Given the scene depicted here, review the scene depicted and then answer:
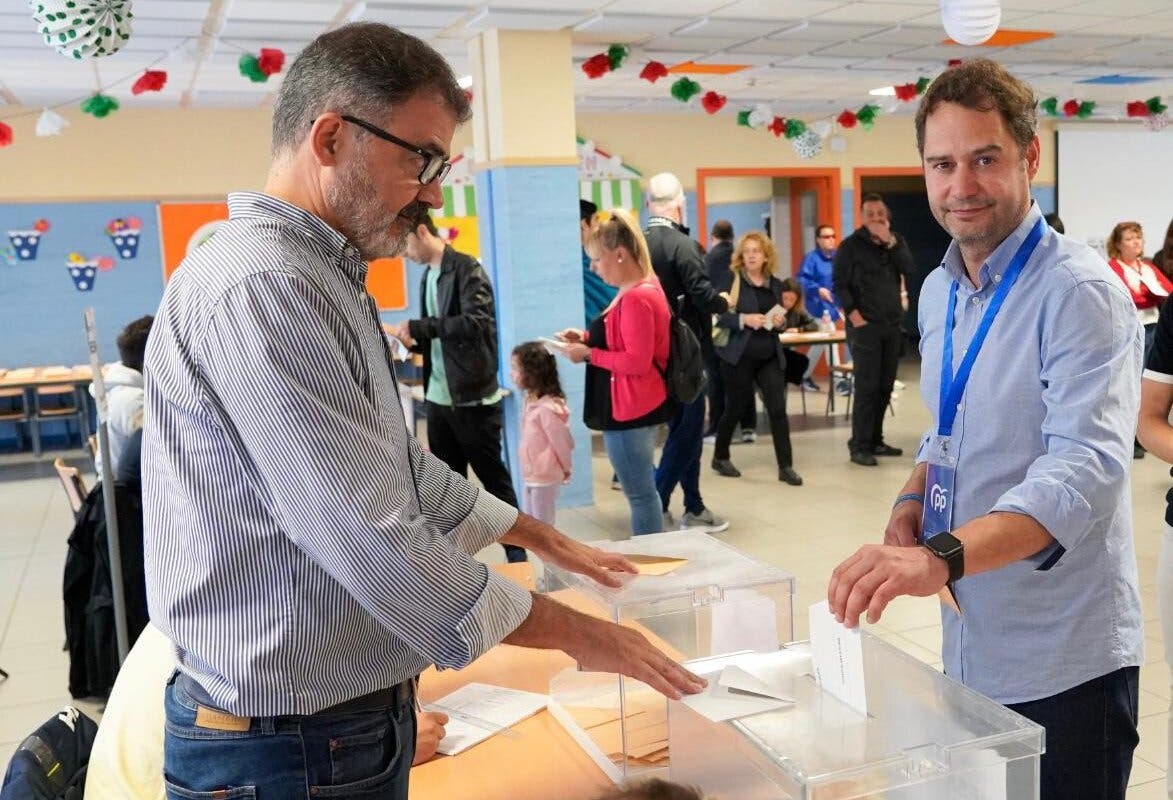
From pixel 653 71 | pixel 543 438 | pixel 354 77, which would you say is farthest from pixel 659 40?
pixel 354 77

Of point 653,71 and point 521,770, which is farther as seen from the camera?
point 653,71

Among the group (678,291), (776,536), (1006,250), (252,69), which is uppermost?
(252,69)

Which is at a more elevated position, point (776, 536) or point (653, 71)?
point (653, 71)

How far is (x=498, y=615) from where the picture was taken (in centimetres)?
126

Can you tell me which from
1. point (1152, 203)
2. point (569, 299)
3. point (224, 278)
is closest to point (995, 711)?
point (224, 278)

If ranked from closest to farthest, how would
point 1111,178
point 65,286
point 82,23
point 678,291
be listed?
1. point 82,23
2. point 678,291
3. point 65,286
4. point 1111,178

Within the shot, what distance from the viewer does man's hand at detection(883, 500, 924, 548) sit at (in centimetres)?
180

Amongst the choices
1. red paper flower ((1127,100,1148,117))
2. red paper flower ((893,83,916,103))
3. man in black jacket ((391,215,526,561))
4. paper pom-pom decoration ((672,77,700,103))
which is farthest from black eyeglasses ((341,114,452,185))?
red paper flower ((1127,100,1148,117))

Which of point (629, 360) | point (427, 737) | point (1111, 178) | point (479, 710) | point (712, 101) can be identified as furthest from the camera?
point (1111, 178)

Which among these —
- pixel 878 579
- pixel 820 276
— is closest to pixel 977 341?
pixel 878 579

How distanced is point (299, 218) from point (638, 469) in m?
3.63

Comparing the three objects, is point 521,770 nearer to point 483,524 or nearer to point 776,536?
point 483,524

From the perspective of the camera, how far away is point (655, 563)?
6.34 ft

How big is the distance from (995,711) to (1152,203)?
48.8 feet
